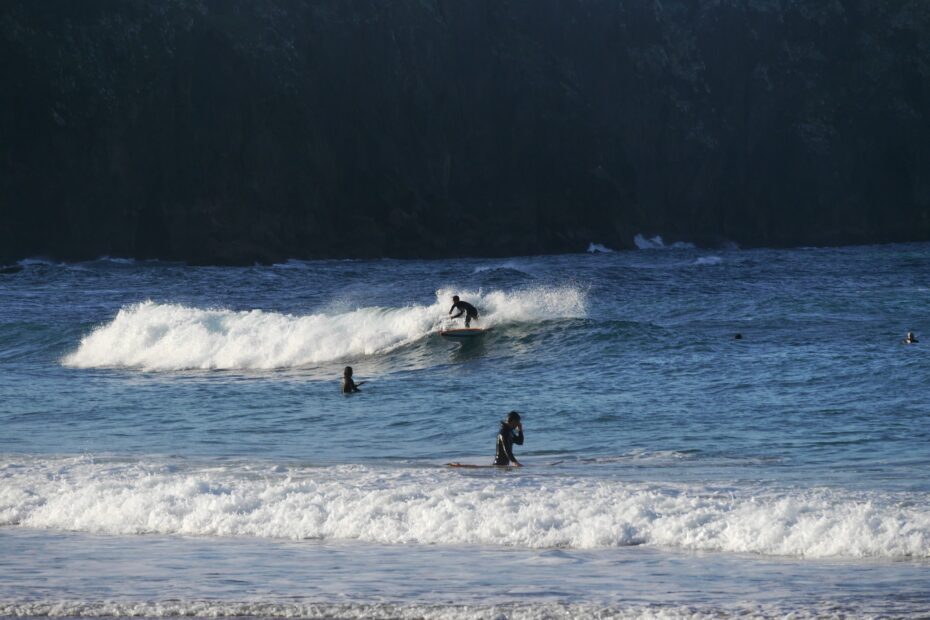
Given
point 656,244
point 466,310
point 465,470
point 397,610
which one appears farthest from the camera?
point 656,244

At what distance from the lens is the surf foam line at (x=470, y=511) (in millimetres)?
12617

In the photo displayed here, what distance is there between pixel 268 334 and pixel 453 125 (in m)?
66.0

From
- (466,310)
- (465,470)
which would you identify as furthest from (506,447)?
(466,310)

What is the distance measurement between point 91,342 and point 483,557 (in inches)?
970

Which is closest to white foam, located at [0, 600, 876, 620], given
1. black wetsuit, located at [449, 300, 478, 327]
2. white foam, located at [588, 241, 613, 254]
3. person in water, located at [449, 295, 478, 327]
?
black wetsuit, located at [449, 300, 478, 327]

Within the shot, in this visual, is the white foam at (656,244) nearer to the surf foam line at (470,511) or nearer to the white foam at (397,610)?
the surf foam line at (470,511)

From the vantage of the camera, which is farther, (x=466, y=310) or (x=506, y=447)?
(x=466, y=310)

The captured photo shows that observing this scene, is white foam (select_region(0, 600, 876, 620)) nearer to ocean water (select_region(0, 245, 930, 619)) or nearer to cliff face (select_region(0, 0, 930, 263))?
ocean water (select_region(0, 245, 930, 619))

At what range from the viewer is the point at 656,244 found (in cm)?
10738

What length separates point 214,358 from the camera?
106 ft

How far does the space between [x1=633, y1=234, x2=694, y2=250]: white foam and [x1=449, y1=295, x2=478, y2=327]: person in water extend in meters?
72.2

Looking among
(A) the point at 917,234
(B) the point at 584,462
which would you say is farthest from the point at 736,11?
(B) the point at 584,462

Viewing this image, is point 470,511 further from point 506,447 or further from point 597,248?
point 597,248

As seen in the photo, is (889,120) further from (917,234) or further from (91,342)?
(91,342)
